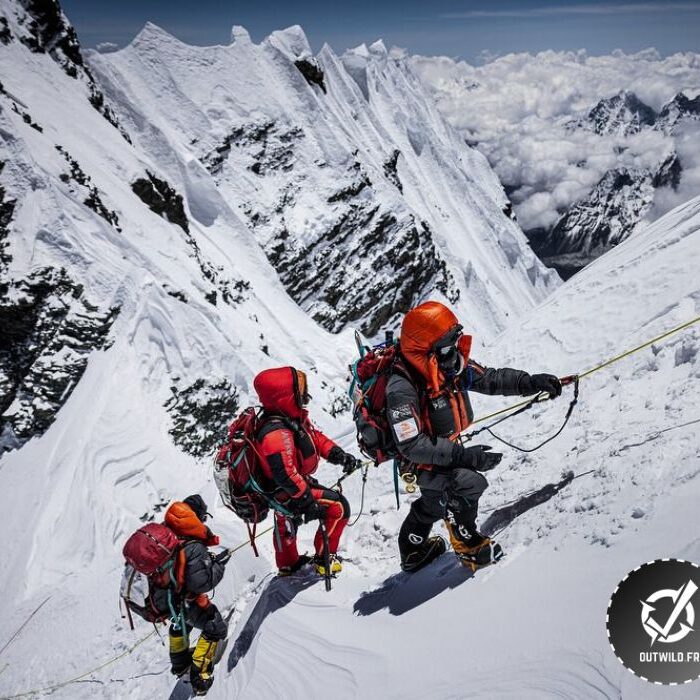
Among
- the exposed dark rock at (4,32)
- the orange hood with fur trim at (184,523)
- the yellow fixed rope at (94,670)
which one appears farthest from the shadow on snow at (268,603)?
the exposed dark rock at (4,32)

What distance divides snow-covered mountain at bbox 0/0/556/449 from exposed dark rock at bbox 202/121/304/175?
0.43 ft

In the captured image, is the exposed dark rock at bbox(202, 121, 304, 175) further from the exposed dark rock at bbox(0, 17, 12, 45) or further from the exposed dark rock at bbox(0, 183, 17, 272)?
the exposed dark rock at bbox(0, 183, 17, 272)

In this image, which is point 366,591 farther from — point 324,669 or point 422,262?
point 422,262

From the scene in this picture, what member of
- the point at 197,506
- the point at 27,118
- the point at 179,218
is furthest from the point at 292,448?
the point at 179,218

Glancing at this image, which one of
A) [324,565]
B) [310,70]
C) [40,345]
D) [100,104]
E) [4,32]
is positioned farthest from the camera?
[310,70]

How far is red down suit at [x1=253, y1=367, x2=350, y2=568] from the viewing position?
4535 millimetres

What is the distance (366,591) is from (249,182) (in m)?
39.1

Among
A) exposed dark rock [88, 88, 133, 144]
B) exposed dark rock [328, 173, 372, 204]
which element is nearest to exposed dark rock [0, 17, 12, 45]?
exposed dark rock [88, 88, 133, 144]

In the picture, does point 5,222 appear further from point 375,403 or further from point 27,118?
point 375,403

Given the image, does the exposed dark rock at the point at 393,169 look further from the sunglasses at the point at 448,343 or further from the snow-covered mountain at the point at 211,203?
the sunglasses at the point at 448,343

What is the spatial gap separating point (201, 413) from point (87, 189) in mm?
10362

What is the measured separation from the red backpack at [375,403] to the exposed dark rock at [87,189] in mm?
19725

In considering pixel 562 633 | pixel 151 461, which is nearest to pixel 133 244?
pixel 151 461

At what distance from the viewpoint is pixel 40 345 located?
1727 centimetres
